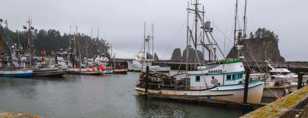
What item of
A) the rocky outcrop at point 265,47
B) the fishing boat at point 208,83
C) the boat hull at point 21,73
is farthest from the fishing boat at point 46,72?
the rocky outcrop at point 265,47

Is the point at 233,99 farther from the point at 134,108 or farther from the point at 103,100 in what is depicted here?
the point at 103,100

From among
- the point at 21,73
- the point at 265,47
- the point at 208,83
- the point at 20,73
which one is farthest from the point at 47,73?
the point at 265,47

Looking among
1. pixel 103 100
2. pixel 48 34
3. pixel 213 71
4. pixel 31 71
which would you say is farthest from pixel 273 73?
pixel 48 34

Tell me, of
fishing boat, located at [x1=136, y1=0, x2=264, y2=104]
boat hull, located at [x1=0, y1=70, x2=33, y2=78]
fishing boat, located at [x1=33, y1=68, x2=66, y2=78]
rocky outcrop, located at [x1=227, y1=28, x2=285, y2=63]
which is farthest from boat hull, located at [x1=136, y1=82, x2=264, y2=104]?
rocky outcrop, located at [x1=227, y1=28, x2=285, y2=63]

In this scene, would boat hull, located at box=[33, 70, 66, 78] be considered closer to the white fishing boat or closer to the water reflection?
the white fishing boat

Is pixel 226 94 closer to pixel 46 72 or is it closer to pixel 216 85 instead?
pixel 216 85

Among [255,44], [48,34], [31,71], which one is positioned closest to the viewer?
[31,71]

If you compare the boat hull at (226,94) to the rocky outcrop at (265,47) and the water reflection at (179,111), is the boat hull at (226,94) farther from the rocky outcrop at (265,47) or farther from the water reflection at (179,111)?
the rocky outcrop at (265,47)

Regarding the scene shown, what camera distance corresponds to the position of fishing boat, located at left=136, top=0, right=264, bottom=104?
24.3m

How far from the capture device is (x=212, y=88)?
25250mm

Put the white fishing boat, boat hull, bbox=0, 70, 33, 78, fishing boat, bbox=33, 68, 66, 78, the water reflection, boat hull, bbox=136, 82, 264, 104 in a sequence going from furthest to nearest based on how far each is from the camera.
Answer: fishing boat, bbox=33, 68, 66, 78, boat hull, bbox=0, 70, 33, 78, the white fishing boat, boat hull, bbox=136, 82, 264, 104, the water reflection

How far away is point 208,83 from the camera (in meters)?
26.1

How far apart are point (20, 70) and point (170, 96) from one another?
44.9 m

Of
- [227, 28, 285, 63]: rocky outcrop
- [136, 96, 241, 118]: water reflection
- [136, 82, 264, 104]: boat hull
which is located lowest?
[136, 96, 241, 118]: water reflection
